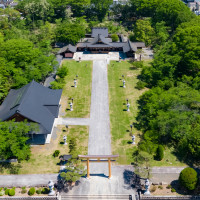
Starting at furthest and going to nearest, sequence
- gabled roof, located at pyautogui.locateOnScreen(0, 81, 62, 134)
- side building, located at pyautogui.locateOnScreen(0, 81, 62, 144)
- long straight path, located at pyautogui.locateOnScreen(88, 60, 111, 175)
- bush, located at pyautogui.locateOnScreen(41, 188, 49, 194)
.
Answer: gabled roof, located at pyautogui.locateOnScreen(0, 81, 62, 134) → side building, located at pyautogui.locateOnScreen(0, 81, 62, 144) → long straight path, located at pyautogui.locateOnScreen(88, 60, 111, 175) → bush, located at pyautogui.locateOnScreen(41, 188, 49, 194)

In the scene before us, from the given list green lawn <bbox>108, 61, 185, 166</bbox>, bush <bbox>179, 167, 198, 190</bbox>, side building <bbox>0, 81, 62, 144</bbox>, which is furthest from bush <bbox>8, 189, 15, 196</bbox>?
bush <bbox>179, 167, 198, 190</bbox>

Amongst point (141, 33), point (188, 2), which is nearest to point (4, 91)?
point (141, 33)

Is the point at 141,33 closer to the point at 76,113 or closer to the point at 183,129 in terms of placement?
the point at 76,113

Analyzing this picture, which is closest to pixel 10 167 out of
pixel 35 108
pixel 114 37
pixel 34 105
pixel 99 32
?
pixel 35 108

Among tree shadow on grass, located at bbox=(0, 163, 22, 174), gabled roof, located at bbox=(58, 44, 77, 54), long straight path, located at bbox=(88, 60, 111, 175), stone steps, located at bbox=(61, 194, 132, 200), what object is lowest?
tree shadow on grass, located at bbox=(0, 163, 22, 174)

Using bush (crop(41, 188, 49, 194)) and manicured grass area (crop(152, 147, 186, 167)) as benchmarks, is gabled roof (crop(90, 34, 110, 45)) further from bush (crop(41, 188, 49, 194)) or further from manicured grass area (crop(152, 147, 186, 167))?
bush (crop(41, 188, 49, 194))

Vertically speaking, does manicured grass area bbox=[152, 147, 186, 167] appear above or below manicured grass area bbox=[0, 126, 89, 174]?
above

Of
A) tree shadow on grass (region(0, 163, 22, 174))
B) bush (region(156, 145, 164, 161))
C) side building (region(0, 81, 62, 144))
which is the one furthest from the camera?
side building (region(0, 81, 62, 144))
